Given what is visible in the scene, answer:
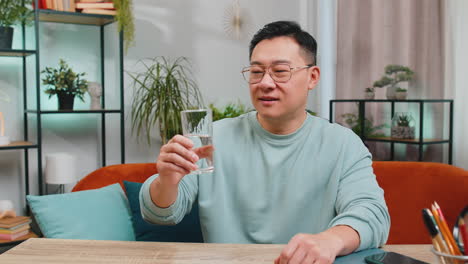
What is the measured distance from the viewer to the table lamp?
3.37 meters

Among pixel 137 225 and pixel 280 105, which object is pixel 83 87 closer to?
pixel 137 225

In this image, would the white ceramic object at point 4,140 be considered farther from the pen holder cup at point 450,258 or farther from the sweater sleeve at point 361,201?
the pen holder cup at point 450,258

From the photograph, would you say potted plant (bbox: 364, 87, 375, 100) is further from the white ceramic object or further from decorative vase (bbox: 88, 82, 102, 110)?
the white ceramic object

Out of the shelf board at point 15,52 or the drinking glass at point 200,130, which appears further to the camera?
the shelf board at point 15,52

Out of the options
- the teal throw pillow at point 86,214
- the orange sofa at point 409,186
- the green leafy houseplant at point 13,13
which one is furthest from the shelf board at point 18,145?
the teal throw pillow at point 86,214

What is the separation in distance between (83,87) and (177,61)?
2.98 feet

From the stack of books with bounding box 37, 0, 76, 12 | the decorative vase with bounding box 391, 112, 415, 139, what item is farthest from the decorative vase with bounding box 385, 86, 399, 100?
the stack of books with bounding box 37, 0, 76, 12

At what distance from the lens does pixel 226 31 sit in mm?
4434

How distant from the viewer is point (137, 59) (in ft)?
13.1

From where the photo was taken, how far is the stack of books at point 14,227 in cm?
299

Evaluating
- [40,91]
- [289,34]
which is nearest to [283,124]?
[289,34]

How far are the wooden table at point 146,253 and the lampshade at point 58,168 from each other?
2209 mm

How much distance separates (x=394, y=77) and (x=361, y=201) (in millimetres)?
2575

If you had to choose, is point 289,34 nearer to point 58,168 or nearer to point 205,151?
point 205,151
